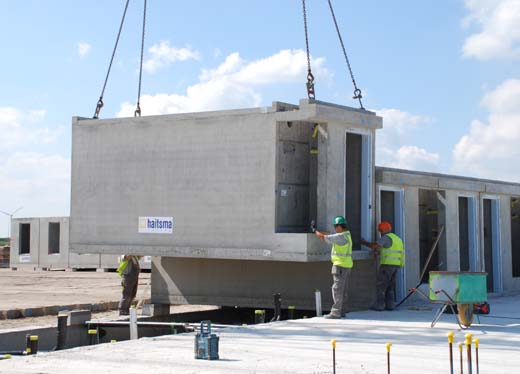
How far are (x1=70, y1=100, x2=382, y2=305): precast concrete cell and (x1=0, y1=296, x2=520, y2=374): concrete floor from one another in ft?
7.80

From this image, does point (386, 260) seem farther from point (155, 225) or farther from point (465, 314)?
point (155, 225)

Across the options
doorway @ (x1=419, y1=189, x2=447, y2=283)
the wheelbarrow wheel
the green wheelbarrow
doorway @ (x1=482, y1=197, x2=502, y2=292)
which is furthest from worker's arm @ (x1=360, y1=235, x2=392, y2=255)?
doorway @ (x1=482, y1=197, x2=502, y2=292)

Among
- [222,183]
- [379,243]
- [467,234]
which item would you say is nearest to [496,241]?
[467,234]

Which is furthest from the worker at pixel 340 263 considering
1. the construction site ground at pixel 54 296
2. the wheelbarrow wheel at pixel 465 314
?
the construction site ground at pixel 54 296

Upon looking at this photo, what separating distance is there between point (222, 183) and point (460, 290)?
5065mm

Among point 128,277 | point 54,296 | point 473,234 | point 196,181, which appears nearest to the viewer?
point 196,181

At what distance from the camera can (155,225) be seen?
16703 millimetres

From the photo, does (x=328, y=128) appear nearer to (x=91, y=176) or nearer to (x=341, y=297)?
(x=341, y=297)

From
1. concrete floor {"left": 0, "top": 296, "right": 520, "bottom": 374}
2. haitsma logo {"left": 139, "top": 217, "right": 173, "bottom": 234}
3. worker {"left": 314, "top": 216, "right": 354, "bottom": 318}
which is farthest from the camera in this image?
haitsma logo {"left": 139, "top": 217, "right": 173, "bottom": 234}

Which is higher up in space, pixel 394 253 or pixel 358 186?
pixel 358 186

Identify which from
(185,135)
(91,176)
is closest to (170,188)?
(185,135)

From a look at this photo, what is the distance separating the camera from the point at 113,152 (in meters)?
17.3

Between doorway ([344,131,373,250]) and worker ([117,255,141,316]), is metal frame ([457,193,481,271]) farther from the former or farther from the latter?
worker ([117,255,141,316])

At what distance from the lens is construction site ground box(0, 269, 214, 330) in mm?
20094
